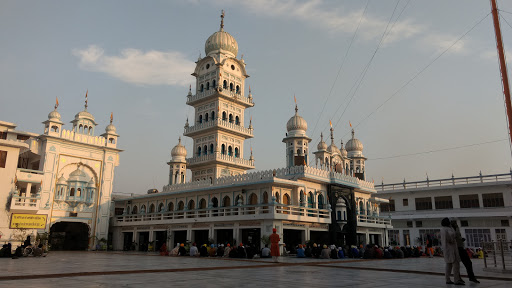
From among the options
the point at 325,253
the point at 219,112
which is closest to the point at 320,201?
the point at 325,253

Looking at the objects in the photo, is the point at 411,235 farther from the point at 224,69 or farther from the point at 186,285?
the point at 186,285

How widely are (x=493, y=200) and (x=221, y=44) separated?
3597 cm

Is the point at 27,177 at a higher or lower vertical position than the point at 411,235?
higher

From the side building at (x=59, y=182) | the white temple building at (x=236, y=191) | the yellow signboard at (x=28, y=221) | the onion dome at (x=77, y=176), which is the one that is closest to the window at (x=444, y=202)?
the white temple building at (x=236, y=191)

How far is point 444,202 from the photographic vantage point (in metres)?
48.6

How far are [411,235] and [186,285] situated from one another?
46857 mm

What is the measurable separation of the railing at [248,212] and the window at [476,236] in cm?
2392

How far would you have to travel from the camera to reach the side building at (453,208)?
44.4 metres

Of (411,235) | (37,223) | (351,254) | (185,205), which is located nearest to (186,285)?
(351,254)

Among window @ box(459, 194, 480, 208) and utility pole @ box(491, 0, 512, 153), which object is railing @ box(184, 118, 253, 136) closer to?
window @ box(459, 194, 480, 208)

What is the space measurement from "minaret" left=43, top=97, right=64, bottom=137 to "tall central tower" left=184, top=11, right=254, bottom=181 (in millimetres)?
13065

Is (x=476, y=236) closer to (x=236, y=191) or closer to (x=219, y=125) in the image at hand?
(x=236, y=191)

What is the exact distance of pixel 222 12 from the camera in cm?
4656

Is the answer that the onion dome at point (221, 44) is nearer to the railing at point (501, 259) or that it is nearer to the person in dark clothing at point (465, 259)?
the railing at point (501, 259)
